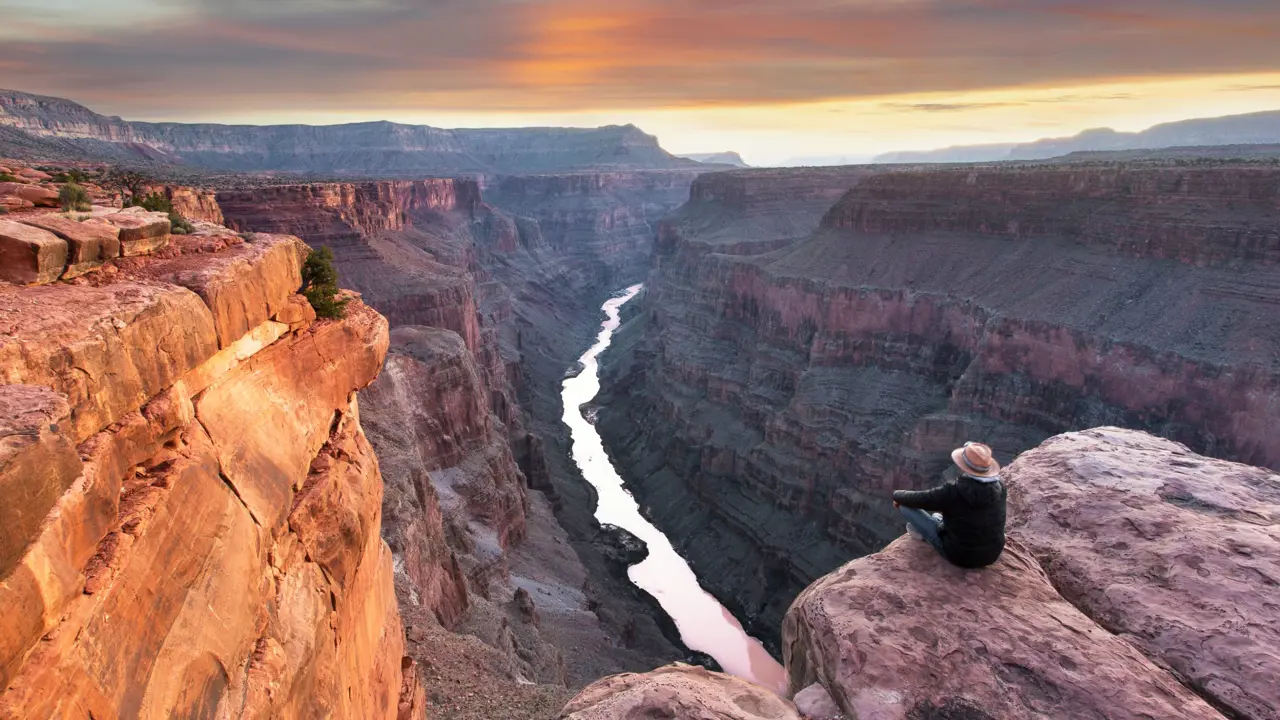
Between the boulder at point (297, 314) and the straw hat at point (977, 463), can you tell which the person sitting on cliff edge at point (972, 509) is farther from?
the boulder at point (297, 314)

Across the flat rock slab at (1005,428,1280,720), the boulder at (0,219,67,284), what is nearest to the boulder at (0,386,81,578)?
the boulder at (0,219,67,284)

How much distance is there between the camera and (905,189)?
5800 cm

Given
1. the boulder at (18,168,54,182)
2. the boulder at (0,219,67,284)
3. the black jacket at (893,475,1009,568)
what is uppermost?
the boulder at (18,168,54,182)

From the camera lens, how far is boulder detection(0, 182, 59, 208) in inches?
449

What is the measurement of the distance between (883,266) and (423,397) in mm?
36475

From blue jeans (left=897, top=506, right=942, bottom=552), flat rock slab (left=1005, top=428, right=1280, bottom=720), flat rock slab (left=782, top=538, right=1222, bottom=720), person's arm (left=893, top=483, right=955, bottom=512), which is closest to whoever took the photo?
flat rock slab (left=782, top=538, right=1222, bottom=720)

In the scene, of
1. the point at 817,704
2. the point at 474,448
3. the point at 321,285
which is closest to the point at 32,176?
the point at 321,285

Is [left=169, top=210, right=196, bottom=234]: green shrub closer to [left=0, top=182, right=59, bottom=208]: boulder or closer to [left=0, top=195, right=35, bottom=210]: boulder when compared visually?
[left=0, top=182, right=59, bottom=208]: boulder

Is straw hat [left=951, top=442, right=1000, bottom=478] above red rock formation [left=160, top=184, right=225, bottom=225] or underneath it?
underneath

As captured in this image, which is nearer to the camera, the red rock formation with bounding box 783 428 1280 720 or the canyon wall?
the red rock formation with bounding box 783 428 1280 720

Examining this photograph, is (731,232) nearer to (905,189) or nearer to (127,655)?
(905,189)

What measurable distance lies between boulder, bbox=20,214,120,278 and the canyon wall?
3952 centimetres

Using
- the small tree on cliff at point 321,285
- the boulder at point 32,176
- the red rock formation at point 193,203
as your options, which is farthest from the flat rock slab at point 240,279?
the red rock formation at point 193,203

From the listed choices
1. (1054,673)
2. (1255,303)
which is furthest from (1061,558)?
(1255,303)
